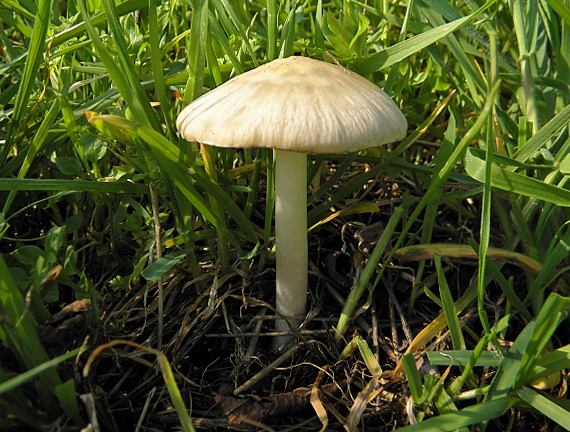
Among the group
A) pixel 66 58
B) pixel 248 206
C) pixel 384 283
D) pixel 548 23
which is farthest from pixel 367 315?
pixel 66 58

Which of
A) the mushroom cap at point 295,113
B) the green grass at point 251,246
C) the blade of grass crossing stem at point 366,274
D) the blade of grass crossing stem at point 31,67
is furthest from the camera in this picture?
the blade of grass crossing stem at point 366,274

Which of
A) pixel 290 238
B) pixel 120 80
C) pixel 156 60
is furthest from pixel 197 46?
pixel 290 238

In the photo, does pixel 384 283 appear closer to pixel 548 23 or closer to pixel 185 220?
pixel 185 220

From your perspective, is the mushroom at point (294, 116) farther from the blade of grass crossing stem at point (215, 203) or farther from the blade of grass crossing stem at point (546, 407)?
the blade of grass crossing stem at point (546, 407)

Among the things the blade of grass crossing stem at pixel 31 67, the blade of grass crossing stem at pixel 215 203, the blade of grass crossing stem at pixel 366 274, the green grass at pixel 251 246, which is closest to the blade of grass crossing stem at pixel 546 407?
the green grass at pixel 251 246

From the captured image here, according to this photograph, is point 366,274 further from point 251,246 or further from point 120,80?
point 120,80

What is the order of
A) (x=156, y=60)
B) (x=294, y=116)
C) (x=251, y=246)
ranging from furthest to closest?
1. (x=251, y=246)
2. (x=156, y=60)
3. (x=294, y=116)

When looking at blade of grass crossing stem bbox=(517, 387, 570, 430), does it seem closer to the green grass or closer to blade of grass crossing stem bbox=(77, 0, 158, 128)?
the green grass
